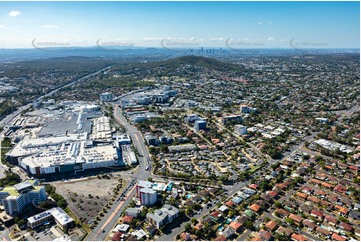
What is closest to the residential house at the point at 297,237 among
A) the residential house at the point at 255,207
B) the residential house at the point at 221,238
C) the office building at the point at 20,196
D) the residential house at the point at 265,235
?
the residential house at the point at 265,235

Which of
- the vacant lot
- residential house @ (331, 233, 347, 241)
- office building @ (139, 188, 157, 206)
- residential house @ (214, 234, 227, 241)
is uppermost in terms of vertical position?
office building @ (139, 188, 157, 206)

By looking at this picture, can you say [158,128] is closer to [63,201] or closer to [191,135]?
[191,135]

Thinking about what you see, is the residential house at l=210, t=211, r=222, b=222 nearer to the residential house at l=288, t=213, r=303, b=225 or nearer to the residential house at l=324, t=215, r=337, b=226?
the residential house at l=288, t=213, r=303, b=225

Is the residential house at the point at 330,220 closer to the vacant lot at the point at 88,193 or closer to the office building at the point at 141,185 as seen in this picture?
the office building at the point at 141,185

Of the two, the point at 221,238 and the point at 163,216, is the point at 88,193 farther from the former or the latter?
the point at 221,238

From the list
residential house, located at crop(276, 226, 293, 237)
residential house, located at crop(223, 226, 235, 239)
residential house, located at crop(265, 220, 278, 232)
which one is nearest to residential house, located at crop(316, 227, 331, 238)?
residential house, located at crop(276, 226, 293, 237)

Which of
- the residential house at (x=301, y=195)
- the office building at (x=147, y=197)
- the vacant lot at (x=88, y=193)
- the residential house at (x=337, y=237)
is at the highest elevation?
the office building at (x=147, y=197)
